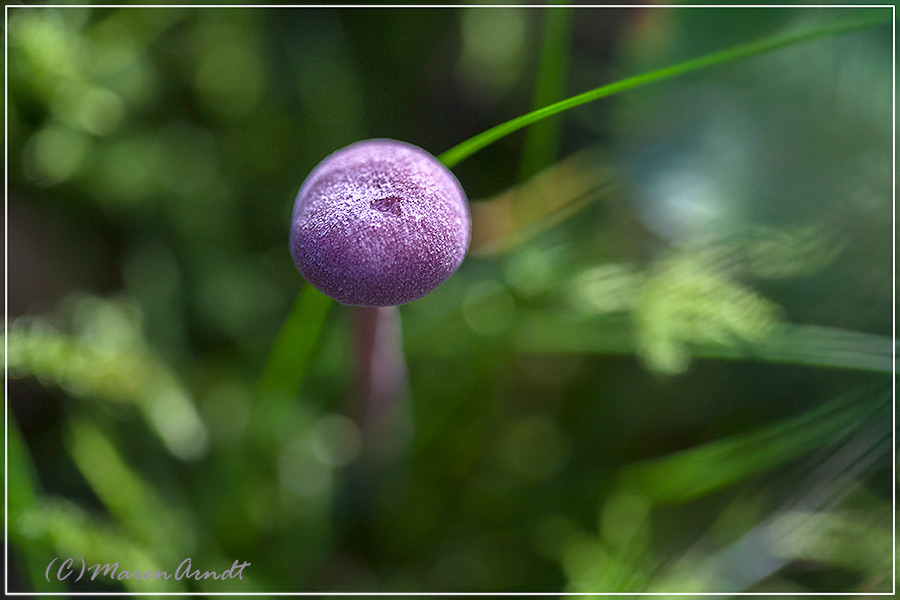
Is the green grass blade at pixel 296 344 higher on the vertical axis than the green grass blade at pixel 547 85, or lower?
lower

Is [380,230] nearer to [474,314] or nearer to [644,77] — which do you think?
[644,77]

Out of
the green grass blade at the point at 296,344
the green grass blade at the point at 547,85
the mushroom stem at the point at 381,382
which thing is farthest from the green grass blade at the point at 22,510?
the green grass blade at the point at 547,85

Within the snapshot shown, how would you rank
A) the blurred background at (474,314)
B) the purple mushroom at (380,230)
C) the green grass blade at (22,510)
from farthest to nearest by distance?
the blurred background at (474,314) < the green grass blade at (22,510) < the purple mushroom at (380,230)

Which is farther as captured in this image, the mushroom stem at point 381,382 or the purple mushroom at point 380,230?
the mushroom stem at point 381,382

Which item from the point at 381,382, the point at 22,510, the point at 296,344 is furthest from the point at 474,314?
the point at 22,510

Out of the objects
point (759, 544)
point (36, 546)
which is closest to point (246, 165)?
point (36, 546)

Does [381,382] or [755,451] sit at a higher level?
[381,382]

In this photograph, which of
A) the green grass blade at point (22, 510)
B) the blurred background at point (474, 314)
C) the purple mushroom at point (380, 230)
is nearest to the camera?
the purple mushroom at point (380, 230)

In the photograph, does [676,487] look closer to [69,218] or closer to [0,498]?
[0,498]

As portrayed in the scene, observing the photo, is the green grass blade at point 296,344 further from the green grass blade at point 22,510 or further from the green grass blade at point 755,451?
the green grass blade at point 755,451
